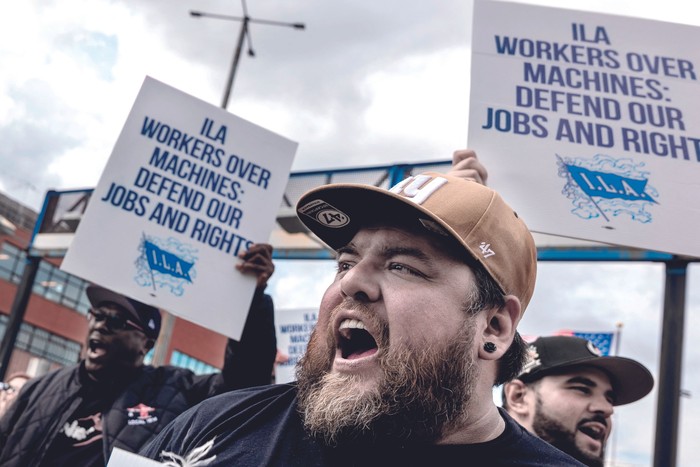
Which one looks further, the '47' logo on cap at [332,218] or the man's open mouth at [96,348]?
the man's open mouth at [96,348]

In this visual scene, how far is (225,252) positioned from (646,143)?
1.90 m

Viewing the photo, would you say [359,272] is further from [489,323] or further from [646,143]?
[646,143]

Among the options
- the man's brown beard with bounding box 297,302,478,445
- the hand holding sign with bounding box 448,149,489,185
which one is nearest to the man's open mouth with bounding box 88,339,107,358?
the hand holding sign with bounding box 448,149,489,185

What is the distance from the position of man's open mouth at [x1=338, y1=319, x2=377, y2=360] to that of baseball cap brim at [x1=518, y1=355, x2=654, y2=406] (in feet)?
5.24

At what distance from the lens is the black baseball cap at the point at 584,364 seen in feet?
9.35

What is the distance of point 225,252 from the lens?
3.34 metres

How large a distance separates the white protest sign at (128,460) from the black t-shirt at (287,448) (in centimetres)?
25

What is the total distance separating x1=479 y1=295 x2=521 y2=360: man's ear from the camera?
1.56 metres

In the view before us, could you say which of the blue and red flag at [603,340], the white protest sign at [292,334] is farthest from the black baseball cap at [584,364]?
the white protest sign at [292,334]

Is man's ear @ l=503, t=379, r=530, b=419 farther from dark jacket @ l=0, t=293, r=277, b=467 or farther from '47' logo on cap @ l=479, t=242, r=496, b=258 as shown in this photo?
'47' logo on cap @ l=479, t=242, r=496, b=258

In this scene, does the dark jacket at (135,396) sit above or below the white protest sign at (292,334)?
below

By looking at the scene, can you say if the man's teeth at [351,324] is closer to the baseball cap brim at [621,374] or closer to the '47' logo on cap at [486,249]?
the '47' logo on cap at [486,249]

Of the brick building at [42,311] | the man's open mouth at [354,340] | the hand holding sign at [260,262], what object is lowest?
the man's open mouth at [354,340]

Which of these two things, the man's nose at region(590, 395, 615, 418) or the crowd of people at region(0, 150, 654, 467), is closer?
the crowd of people at region(0, 150, 654, 467)
